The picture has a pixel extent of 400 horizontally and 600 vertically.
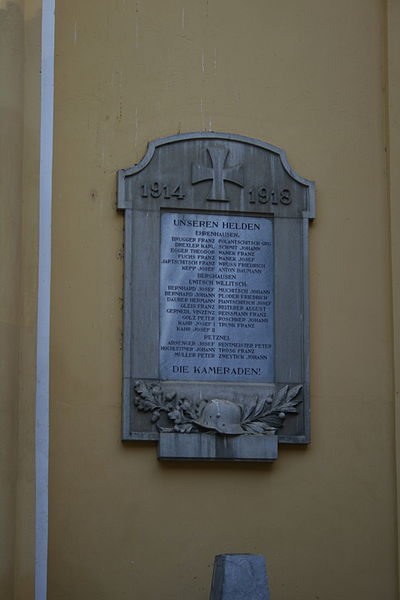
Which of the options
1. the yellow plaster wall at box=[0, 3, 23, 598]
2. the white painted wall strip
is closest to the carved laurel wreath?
the white painted wall strip

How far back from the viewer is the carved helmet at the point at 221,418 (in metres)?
9.70

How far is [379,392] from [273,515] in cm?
125

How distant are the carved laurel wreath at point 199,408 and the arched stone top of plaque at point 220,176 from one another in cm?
139

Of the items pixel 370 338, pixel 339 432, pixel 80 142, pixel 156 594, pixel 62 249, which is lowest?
pixel 156 594

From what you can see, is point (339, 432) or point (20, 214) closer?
point (20, 214)

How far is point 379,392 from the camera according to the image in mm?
10148

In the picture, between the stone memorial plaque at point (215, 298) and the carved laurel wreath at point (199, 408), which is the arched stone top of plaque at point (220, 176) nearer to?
the stone memorial plaque at point (215, 298)

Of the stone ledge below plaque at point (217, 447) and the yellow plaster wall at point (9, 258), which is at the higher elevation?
the yellow plaster wall at point (9, 258)

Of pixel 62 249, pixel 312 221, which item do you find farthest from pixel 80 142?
pixel 312 221

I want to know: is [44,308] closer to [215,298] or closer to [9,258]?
[9,258]

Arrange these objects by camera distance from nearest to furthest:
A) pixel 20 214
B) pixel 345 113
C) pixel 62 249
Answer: pixel 20 214
pixel 62 249
pixel 345 113

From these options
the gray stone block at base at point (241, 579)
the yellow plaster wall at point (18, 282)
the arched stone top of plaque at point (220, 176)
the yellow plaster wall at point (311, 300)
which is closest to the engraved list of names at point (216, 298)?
the arched stone top of plaque at point (220, 176)

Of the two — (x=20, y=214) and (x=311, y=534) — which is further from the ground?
(x=20, y=214)

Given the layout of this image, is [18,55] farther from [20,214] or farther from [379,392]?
[379,392]
